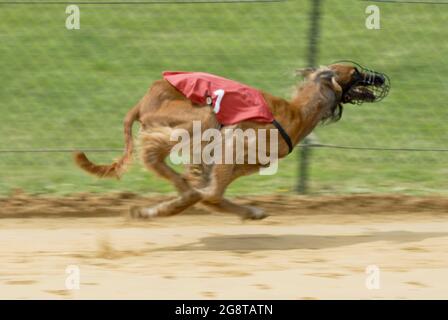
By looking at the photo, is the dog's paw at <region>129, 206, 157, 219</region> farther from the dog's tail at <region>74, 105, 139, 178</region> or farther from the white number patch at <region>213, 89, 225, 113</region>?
the white number patch at <region>213, 89, 225, 113</region>

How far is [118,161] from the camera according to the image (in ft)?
23.6

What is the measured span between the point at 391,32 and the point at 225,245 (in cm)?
386

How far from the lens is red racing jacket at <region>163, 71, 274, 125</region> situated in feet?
22.6

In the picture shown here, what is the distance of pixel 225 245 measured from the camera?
7113 mm

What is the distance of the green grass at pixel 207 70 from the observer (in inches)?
361

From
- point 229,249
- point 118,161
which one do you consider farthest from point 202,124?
point 229,249

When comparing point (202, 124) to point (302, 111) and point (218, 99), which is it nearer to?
point (218, 99)

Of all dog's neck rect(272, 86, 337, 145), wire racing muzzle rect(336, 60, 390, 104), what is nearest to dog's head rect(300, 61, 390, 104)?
wire racing muzzle rect(336, 60, 390, 104)

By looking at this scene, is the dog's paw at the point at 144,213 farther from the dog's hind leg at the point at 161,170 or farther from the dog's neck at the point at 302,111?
the dog's neck at the point at 302,111

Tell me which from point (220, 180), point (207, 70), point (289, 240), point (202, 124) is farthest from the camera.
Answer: point (207, 70)

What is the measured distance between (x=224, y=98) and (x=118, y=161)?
3.03ft

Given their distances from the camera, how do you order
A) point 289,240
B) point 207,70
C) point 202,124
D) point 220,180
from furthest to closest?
point 207,70 → point 289,240 → point 220,180 → point 202,124

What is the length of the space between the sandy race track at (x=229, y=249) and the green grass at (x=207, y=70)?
59cm

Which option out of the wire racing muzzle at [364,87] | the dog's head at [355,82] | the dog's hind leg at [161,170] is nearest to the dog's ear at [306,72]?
the dog's head at [355,82]
